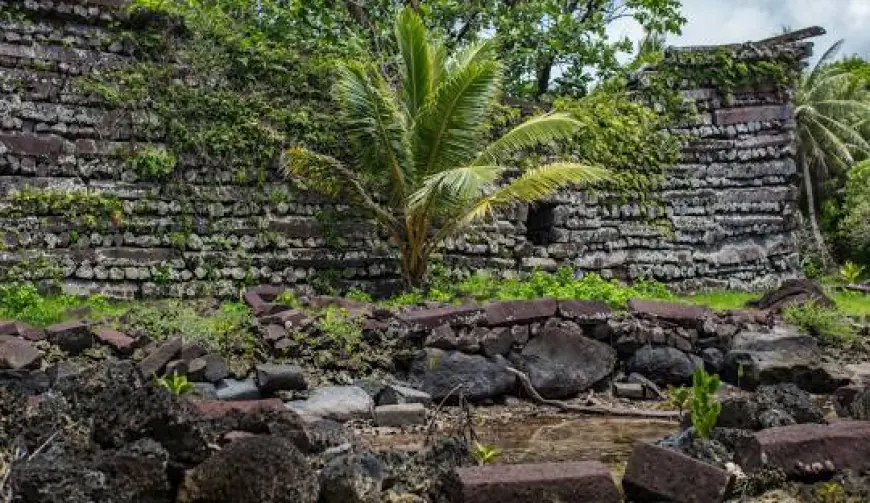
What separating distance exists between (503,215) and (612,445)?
686 cm

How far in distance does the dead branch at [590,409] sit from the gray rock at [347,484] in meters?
4.21

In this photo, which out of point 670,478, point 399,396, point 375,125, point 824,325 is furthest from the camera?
point 375,125

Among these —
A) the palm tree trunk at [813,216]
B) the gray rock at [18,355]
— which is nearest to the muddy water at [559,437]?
the gray rock at [18,355]

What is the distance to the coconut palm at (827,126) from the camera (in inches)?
1110

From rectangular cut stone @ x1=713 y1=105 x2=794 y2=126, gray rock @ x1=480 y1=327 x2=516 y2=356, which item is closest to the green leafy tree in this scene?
rectangular cut stone @ x1=713 y1=105 x2=794 y2=126

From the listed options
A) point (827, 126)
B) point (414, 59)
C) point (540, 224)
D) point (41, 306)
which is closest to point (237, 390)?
point (41, 306)

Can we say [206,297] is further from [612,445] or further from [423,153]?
[612,445]

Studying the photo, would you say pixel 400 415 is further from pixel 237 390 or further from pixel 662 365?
pixel 662 365

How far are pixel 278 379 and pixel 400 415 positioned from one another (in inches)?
42.5

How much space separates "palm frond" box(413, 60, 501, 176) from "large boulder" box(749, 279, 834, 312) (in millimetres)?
4240

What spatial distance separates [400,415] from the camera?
24.7 ft

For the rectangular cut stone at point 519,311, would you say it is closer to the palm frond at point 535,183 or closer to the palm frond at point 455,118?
the palm frond at point 535,183

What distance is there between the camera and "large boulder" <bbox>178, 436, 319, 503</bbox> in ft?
12.9

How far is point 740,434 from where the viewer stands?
5254 mm
